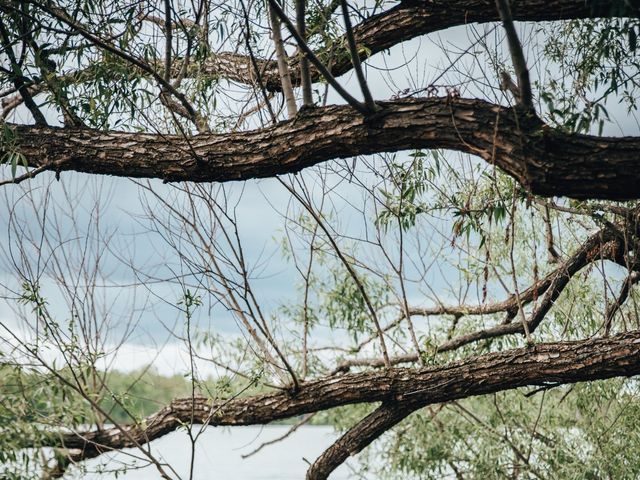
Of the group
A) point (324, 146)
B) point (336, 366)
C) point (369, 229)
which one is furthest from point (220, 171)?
point (336, 366)

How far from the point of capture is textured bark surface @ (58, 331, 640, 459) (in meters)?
3.09

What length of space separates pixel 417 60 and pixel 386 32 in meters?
0.20

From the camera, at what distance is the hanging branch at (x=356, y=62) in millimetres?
2213

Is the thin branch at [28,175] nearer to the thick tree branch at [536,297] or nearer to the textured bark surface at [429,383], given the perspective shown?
the textured bark surface at [429,383]

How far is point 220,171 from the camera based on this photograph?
272 cm

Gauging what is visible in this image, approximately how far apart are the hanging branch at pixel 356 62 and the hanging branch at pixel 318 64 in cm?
2

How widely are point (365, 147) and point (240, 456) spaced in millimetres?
2237

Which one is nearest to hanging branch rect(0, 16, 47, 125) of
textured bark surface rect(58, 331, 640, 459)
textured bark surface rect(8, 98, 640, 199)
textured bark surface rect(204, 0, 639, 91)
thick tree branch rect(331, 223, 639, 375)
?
textured bark surface rect(8, 98, 640, 199)

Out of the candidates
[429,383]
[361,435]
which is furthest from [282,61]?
[361,435]

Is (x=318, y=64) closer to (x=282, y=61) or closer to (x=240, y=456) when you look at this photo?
(x=282, y=61)

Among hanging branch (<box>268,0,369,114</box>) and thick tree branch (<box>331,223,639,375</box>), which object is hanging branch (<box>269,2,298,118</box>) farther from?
thick tree branch (<box>331,223,639,375</box>)

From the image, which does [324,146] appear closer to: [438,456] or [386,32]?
[386,32]

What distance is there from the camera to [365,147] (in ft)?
8.18

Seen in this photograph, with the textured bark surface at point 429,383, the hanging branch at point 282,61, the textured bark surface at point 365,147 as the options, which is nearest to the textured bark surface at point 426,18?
the hanging branch at point 282,61
